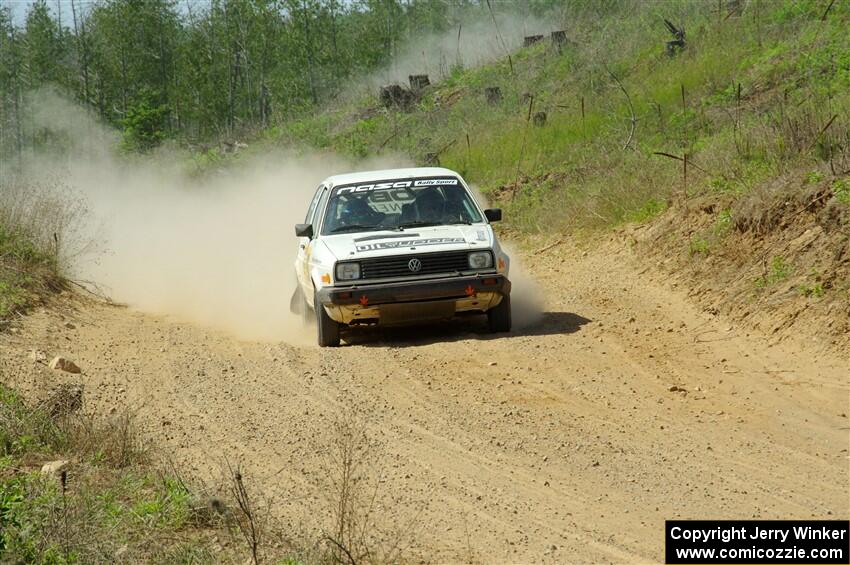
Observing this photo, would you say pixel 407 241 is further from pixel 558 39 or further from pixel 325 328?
pixel 558 39

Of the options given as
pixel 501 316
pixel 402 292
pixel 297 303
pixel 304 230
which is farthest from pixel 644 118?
pixel 402 292

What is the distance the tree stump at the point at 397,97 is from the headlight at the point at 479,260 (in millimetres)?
22391

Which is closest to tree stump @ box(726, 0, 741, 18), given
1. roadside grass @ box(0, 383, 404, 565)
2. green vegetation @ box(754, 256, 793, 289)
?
green vegetation @ box(754, 256, 793, 289)

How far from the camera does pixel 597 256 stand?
16125mm

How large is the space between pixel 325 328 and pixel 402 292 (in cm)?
95

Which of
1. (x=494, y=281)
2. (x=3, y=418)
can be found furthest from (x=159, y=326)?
(x=3, y=418)

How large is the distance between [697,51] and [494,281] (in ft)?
43.9

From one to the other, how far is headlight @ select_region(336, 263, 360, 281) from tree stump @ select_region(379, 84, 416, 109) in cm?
2253

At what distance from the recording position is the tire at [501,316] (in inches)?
444

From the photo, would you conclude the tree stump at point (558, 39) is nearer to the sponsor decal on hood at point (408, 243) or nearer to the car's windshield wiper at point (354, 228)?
the car's windshield wiper at point (354, 228)

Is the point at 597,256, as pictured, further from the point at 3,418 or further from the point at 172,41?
the point at 172,41

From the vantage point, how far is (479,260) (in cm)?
1098

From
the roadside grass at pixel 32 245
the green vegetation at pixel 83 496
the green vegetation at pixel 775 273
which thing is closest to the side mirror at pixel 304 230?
the roadside grass at pixel 32 245

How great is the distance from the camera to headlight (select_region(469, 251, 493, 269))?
11.0 m
